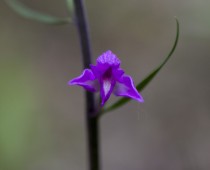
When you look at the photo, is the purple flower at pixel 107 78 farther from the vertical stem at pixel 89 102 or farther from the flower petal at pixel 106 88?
the vertical stem at pixel 89 102

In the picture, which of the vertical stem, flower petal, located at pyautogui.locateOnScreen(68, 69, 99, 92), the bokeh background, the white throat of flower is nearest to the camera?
flower petal, located at pyautogui.locateOnScreen(68, 69, 99, 92)

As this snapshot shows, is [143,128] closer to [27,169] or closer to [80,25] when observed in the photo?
[27,169]

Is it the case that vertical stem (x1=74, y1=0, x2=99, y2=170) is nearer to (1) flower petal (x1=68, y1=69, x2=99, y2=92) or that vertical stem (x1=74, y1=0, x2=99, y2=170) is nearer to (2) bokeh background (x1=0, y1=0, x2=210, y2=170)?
(1) flower petal (x1=68, y1=69, x2=99, y2=92)

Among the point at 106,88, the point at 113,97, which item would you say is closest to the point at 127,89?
the point at 106,88

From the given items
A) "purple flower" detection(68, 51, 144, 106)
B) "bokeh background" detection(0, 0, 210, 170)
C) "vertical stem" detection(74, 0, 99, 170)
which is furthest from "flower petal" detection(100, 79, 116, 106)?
"bokeh background" detection(0, 0, 210, 170)

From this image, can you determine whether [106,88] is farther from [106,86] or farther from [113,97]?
[113,97]
